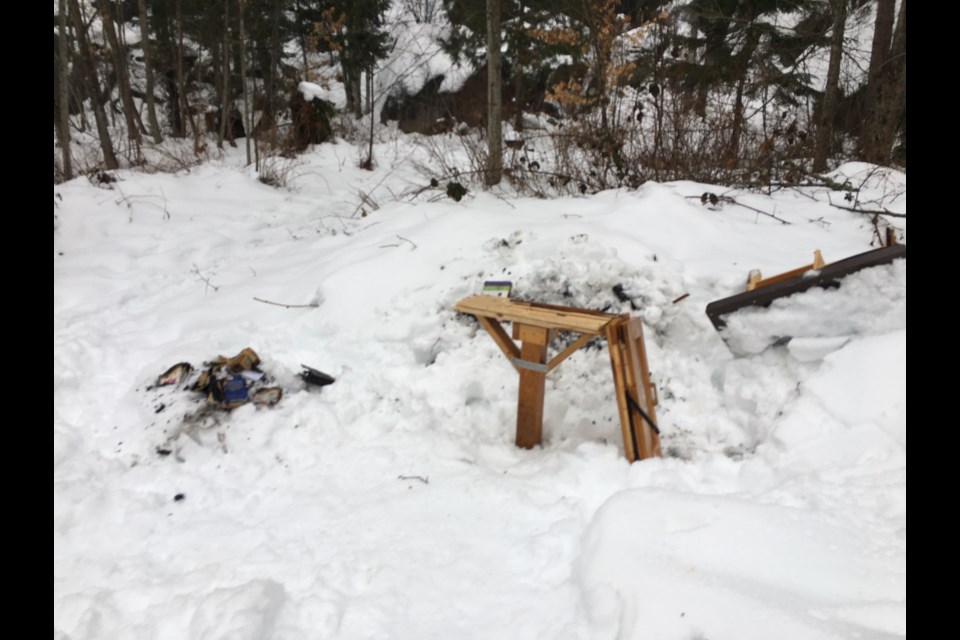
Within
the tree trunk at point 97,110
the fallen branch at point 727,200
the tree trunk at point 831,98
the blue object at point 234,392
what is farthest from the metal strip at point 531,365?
the tree trunk at point 97,110

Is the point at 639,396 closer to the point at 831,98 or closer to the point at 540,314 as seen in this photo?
the point at 540,314

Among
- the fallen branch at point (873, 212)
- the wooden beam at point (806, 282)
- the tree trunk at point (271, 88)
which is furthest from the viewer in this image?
the tree trunk at point (271, 88)

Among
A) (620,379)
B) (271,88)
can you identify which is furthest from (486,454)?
(271,88)

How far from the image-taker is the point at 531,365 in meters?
2.64

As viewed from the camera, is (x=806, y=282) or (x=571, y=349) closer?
(x=571, y=349)

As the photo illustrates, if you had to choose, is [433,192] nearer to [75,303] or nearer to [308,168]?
[75,303]

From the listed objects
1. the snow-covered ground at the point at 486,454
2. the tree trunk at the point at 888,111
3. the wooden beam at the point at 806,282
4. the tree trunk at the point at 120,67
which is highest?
the tree trunk at the point at 120,67

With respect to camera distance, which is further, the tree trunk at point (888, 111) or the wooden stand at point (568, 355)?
the tree trunk at point (888, 111)

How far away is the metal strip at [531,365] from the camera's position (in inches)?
104

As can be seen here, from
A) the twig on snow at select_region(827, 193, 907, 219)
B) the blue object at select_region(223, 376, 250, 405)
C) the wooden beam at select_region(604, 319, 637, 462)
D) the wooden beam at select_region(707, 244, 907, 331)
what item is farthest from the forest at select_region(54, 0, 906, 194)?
the blue object at select_region(223, 376, 250, 405)

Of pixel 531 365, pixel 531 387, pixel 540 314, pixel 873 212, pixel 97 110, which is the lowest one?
pixel 531 387

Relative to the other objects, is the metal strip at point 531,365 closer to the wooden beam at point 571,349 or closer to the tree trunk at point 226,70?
the wooden beam at point 571,349

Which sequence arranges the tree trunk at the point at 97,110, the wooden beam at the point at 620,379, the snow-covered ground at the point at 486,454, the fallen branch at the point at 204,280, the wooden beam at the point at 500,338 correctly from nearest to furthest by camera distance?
1. the snow-covered ground at the point at 486,454
2. the wooden beam at the point at 620,379
3. the wooden beam at the point at 500,338
4. the fallen branch at the point at 204,280
5. the tree trunk at the point at 97,110

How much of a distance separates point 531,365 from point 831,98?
6868mm
